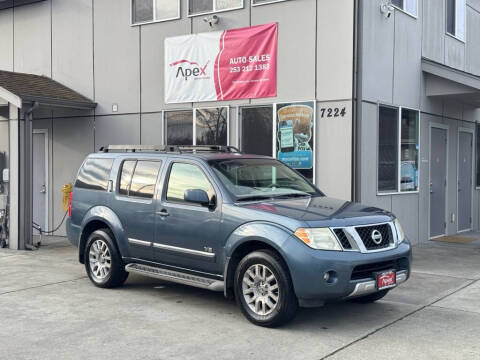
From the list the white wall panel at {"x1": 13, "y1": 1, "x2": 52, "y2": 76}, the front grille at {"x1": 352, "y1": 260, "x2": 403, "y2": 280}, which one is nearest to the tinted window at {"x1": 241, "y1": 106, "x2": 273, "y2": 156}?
the front grille at {"x1": 352, "y1": 260, "x2": 403, "y2": 280}

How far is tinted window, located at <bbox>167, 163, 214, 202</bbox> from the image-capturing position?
23.4 ft

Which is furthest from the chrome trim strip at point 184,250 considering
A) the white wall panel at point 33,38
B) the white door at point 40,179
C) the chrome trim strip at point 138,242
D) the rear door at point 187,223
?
the white wall panel at point 33,38

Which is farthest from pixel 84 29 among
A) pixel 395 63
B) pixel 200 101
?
pixel 395 63

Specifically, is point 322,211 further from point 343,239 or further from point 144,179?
point 144,179

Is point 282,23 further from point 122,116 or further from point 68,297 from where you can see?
point 68,297

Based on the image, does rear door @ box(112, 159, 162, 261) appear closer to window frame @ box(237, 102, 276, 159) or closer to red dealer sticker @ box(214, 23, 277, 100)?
window frame @ box(237, 102, 276, 159)

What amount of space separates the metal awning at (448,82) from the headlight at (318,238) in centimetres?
726

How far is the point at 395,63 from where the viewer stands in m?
11.6

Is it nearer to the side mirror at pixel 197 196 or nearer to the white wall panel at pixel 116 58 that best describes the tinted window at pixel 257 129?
the white wall panel at pixel 116 58

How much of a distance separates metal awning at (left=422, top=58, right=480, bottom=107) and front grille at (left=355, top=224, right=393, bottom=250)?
21.3 feet

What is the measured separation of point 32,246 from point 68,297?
15.1ft

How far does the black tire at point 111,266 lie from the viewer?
798 centimetres

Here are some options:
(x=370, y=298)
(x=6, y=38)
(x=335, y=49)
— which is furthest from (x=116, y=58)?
(x=370, y=298)

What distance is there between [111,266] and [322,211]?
10.4 ft
